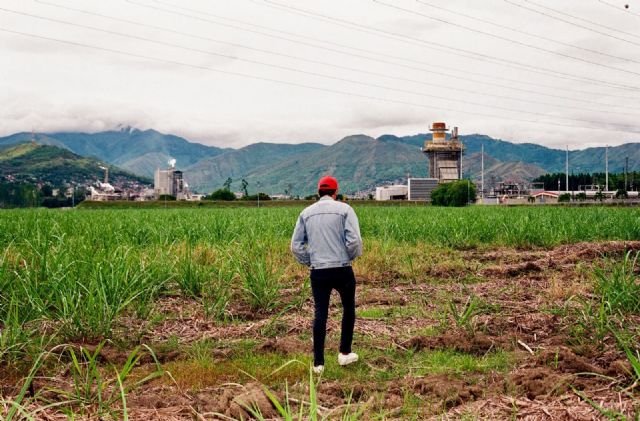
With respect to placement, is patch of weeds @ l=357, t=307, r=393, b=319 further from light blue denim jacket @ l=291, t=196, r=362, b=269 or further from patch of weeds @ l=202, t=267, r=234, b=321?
light blue denim jacket @ l=291, t=196, r=362, b=269

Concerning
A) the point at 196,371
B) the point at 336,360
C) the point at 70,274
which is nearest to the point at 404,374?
the point at 336,360

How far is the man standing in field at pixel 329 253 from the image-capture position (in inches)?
243

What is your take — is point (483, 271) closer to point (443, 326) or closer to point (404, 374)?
point (443, 326)

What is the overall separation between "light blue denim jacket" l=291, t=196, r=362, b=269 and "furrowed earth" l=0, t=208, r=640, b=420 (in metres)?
1.20

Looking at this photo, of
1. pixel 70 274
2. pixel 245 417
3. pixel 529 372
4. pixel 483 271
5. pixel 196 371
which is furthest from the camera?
pixel 483 271

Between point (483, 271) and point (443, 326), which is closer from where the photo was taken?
point (443, 326)

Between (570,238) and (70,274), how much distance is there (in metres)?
18.1

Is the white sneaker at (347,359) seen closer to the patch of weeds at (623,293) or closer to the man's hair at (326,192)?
the man's hair at (326,192)

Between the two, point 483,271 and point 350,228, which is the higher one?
point 350,228

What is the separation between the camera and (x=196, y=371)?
19.4 feet

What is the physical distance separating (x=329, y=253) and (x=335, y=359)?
4.39 feet

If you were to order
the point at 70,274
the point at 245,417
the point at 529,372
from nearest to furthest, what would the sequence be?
the point at 245,417 → the point at 529,372 → the point at 70,274

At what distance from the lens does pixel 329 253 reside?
6.17 meters

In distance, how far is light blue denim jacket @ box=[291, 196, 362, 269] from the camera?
6164 mm
